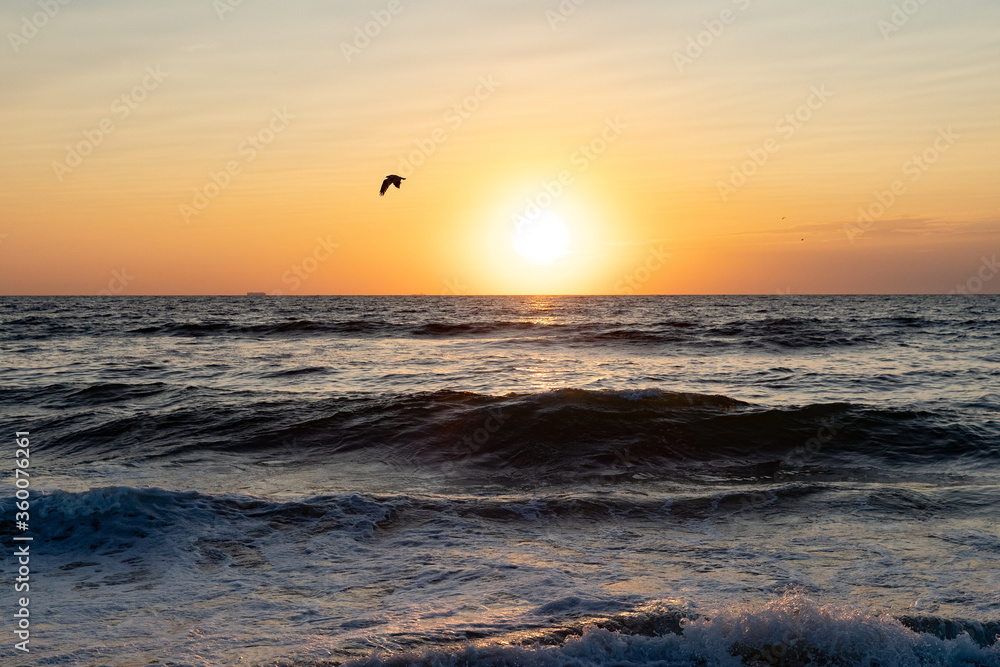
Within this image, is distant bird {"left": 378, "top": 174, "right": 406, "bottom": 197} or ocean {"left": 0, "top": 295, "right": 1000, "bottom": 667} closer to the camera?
ocean {"left": 0, "top": 295, "right": 1000, "bottom": 667}

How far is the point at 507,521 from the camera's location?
27.2 feet

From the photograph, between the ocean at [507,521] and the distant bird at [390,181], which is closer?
the ocean at [507,521]

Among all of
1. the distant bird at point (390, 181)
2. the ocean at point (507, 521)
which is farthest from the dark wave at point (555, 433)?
the distant bird at point (390, 181)

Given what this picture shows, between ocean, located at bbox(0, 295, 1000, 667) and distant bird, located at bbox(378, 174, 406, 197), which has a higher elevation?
distant bird, located at bbox(378, 174, 406, 197)

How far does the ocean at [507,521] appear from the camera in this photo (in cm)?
527

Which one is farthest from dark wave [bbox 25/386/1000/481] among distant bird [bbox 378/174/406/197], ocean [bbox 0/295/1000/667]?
distant bird [bbox 378/174/406/197]

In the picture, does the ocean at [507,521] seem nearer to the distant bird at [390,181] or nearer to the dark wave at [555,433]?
the dark wave at [555,433]

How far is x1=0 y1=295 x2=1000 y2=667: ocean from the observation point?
5.27 metres

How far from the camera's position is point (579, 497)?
30.5 feet

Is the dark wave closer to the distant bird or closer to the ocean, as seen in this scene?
the ocean

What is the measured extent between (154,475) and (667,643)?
28.0ft

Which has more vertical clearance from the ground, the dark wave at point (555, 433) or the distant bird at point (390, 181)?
the distant bird at point (390, 181)

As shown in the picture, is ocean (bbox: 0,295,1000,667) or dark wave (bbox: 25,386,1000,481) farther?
dark wave (bbox: 25,386,1000,481)

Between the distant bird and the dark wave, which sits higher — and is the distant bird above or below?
above
